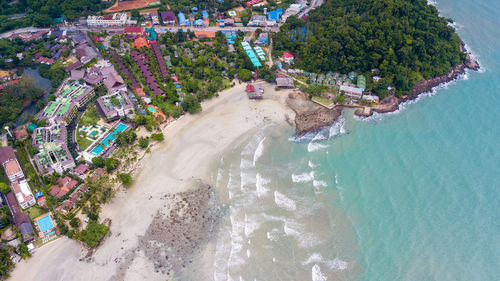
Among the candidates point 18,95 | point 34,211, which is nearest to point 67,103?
point 18,95

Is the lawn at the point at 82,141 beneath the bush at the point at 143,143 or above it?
beneath

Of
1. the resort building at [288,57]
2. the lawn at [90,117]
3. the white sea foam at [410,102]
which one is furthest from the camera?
the resort building at [288,57]

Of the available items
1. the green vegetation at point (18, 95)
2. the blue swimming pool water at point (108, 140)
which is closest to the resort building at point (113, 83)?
the blue swimming pool water at point (108, 140)

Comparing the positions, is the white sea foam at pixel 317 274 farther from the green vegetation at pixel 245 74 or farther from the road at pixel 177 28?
the road at pixel 177 28

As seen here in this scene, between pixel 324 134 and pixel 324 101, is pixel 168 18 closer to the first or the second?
pixel 324 101

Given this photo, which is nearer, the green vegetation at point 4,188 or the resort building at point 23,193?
the resort building at point 23,193
